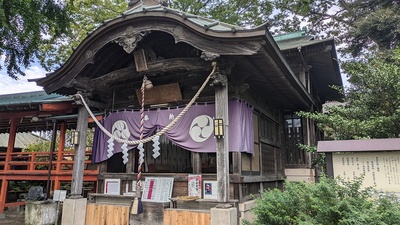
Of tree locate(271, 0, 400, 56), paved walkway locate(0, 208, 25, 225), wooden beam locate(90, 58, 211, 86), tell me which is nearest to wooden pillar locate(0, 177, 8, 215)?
paved walkway locate(0, 208, 25, 225)

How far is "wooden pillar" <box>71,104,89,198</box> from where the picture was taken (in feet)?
23.4

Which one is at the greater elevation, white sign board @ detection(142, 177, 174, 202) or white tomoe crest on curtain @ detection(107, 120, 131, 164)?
white tomoe crest on curtain @ detection(107, 120, 131, 164)

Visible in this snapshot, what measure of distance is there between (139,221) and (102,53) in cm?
419

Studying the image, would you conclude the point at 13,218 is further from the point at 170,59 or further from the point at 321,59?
the point at 321,59

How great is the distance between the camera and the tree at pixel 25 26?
8.47 metres

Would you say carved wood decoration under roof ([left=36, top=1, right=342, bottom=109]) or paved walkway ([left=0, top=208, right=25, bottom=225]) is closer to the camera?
carved wood decoration under roof ([left=36, top=1, right=342, bottom=109])

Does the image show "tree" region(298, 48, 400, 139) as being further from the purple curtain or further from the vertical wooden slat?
the vertical wooden slat

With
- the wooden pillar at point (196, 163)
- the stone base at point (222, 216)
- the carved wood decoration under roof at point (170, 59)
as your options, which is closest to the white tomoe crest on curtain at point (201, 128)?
the wooden pillar at point (196, 163)

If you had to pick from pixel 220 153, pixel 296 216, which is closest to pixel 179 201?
pixel 220 153

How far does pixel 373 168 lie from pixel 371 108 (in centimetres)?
309

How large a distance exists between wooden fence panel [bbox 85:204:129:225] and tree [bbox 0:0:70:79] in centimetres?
560

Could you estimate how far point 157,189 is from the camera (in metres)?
7.26

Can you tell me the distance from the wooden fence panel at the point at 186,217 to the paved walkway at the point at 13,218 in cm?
608

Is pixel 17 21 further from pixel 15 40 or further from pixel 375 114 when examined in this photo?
pixel 375 114
